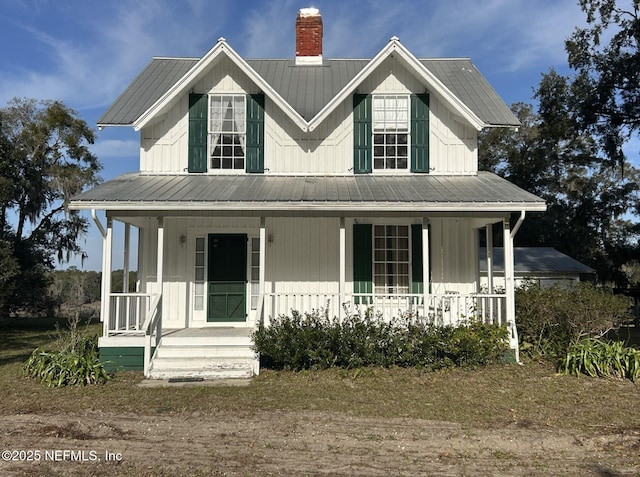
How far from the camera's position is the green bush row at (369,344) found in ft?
28.6

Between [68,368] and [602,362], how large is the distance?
9380 millimetres

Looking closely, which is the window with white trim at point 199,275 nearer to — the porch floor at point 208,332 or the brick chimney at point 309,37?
the porch floor at point 208,332

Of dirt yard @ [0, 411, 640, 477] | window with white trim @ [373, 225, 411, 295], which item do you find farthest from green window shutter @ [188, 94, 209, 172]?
dirt yard @ [0, 411, 640, 477]

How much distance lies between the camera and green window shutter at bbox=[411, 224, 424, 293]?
426 inches

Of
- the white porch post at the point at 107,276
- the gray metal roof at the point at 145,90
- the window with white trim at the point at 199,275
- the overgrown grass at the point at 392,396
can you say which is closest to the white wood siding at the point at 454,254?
the overgrown grass at the point at 392,396

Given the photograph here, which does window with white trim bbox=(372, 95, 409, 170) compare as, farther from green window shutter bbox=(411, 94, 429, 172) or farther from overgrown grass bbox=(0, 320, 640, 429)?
overgrown grass bbox=(0, 320, 640, 429)

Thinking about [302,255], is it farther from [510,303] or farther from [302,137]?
[510,303]

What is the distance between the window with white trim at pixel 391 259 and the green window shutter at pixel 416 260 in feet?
0.42

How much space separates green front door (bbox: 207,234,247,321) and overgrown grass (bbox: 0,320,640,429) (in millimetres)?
2664

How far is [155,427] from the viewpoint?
591 centimetres

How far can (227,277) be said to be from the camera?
440 inches

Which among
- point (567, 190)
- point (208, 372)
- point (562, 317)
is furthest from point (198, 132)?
point (567, 190)

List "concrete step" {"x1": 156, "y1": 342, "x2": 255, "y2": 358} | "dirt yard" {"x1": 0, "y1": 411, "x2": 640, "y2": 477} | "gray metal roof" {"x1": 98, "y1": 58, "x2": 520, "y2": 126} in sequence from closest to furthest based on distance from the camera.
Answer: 1. "dirt yard" {"x1": 0, "y1": 411, "x2": 640, "y2": 477}
2. "concrete step" {"x1": 156, "y1": 342, "x2": 255, "y2": 358}
3. "gray metal roof" {"x1": 98, "y1": 58, "x2": 520, "y2": 126}

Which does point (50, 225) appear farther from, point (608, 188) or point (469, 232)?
point (608, 188)
